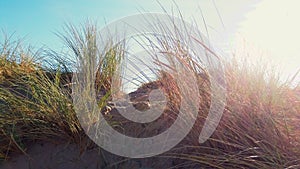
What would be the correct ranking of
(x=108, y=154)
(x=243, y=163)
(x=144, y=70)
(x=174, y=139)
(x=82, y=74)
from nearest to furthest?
1. (x=243, y=163)
2. (x=174, y=139)
3. (x=108, y=154)
4. (x=144, y=70)
5. (x=82, y=74)

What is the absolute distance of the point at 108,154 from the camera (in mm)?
2363

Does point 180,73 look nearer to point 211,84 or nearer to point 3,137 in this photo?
→ point 211,84

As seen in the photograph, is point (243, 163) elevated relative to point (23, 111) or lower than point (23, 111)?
lower

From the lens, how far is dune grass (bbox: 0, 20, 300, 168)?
1820 mm

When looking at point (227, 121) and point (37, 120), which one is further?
point (37, 120)

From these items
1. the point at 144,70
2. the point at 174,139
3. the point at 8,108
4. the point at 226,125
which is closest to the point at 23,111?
the point at 8,108

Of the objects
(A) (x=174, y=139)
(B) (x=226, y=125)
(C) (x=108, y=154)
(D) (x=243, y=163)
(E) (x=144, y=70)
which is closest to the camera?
(D) (x=243, y=163)

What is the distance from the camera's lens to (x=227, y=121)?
78.8 inches

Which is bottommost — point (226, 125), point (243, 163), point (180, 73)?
point (243, 163)

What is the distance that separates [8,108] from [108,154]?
2.85ft

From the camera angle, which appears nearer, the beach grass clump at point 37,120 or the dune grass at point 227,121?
the dune grass at point 227,121

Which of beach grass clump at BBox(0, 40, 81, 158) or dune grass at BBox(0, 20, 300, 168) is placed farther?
beach grass clump at BBox(0, 40, 81, 158)

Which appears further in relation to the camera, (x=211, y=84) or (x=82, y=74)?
(x=82, y=74)

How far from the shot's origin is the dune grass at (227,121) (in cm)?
182
